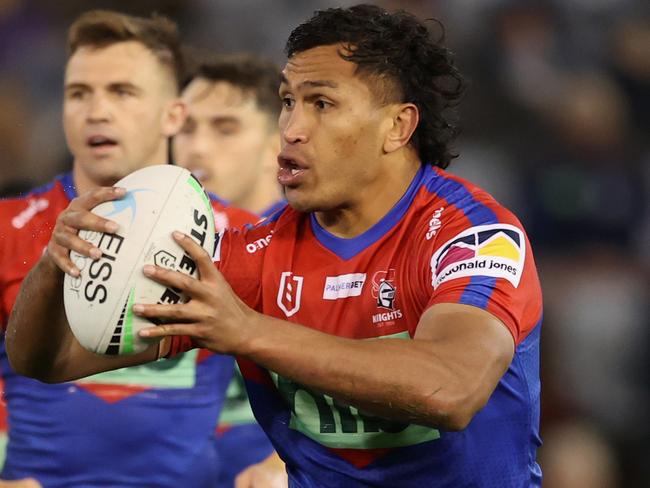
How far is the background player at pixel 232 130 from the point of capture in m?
7.32

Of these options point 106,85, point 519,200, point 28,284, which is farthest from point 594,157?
point 28,284

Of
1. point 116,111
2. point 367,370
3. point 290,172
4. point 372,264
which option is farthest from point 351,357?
point 116,111

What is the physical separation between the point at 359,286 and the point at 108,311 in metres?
0.92

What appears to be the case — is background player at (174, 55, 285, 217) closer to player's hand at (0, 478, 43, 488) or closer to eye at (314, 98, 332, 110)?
player's hand at (0, 478, 43, 488)

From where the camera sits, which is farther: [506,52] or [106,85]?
[506,52]

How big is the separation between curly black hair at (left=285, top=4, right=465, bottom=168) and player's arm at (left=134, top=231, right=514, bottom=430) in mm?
1122

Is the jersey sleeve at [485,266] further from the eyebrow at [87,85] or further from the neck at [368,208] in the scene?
the eyebrow at [87,85]

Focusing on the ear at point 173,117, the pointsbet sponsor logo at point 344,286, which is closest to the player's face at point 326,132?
the pointsbet sponsor logo at point 344,286

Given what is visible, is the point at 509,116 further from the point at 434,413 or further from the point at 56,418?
the point at 434,413

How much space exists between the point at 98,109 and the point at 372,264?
2.18 metres

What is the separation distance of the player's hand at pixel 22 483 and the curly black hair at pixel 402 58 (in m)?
2.42

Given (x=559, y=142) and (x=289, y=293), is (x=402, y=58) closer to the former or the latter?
(x=289, y=293)

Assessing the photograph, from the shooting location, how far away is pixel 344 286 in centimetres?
391

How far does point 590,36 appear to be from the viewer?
10086mm
